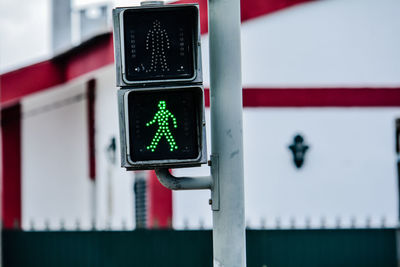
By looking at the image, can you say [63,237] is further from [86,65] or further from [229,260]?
[229,260]

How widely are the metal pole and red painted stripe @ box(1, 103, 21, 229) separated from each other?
Result: 11604 mm

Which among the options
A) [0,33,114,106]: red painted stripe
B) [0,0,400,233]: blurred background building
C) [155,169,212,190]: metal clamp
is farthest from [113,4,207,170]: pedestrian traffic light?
[0,33,114,106]: red painted stripe

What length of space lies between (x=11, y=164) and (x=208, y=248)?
7.34 m

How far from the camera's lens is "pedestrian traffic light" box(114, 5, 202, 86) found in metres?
3.76

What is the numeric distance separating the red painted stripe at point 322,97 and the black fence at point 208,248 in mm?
2462

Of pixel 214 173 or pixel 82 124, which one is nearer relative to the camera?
pixel 214 173

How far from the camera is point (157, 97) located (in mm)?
3752

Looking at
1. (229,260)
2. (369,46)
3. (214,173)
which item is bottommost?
(229,260)

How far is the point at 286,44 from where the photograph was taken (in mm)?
10859

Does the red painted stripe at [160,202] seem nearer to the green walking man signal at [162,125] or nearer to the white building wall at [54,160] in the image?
the white building wall at [54,160]

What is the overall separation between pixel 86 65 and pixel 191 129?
9379 mm

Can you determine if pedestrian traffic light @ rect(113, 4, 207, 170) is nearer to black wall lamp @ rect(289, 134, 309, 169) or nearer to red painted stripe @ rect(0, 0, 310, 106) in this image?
black wall lamp @ rect(289, 134, 309, 169)

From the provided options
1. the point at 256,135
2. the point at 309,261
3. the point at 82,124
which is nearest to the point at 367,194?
the point at 256,135

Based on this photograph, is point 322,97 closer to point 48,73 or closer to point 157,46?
point 48,73
